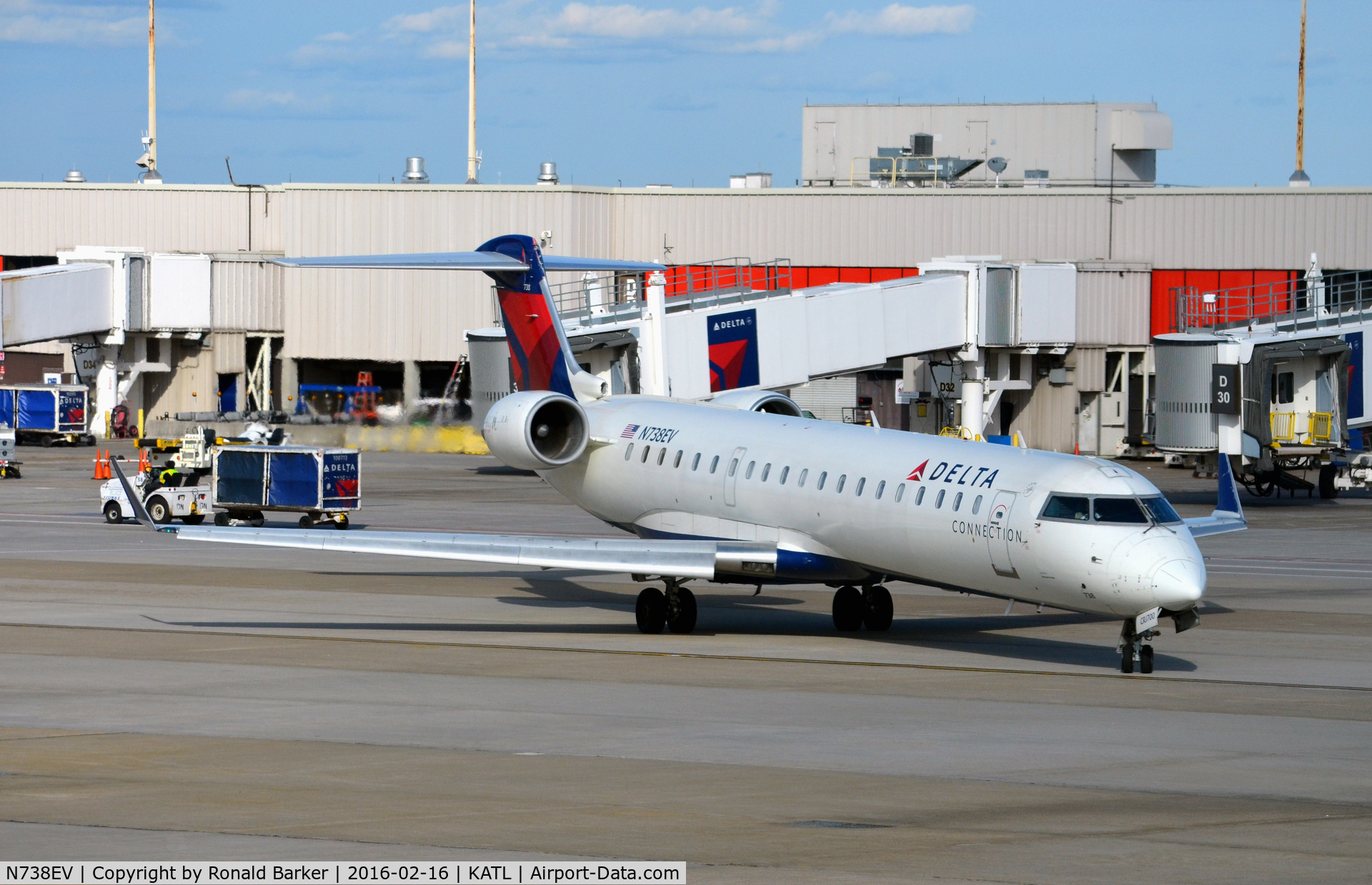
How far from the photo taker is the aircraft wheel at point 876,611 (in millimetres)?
27391

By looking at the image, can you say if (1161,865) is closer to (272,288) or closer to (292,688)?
(292,688)

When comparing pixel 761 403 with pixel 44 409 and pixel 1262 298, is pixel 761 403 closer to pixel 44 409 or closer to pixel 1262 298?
pixel 1262 298

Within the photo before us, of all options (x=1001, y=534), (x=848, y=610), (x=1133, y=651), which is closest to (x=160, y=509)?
(x=848, y=610)

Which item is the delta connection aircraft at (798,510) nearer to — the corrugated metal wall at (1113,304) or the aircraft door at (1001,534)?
the aircraft door at (1001,534)

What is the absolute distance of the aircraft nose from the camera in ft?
70.9

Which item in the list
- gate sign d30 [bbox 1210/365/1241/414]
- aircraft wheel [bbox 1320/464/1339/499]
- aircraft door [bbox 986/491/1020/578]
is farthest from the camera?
aircraft wheel [bbox 1320/464/1339/499]

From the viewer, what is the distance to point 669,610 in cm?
2689

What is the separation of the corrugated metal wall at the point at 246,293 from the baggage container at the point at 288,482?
38506 millimetres

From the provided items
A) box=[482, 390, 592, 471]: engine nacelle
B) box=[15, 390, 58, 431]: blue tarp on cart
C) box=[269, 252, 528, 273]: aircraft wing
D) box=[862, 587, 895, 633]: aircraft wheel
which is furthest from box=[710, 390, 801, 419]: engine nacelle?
box=[15, 390, 58, 431]: blue tarp on cart

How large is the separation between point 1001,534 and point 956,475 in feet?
4.59

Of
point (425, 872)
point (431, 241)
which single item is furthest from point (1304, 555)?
point (431, 241)

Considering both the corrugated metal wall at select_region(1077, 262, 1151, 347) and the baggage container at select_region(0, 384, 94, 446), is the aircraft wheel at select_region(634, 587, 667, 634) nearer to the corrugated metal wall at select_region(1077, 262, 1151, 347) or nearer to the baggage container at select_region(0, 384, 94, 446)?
the corrugated metal wall at select_region(1077, 262, 1151, 347)

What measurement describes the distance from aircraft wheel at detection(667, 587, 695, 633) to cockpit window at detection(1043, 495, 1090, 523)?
6.28 m

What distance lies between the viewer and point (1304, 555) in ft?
132
